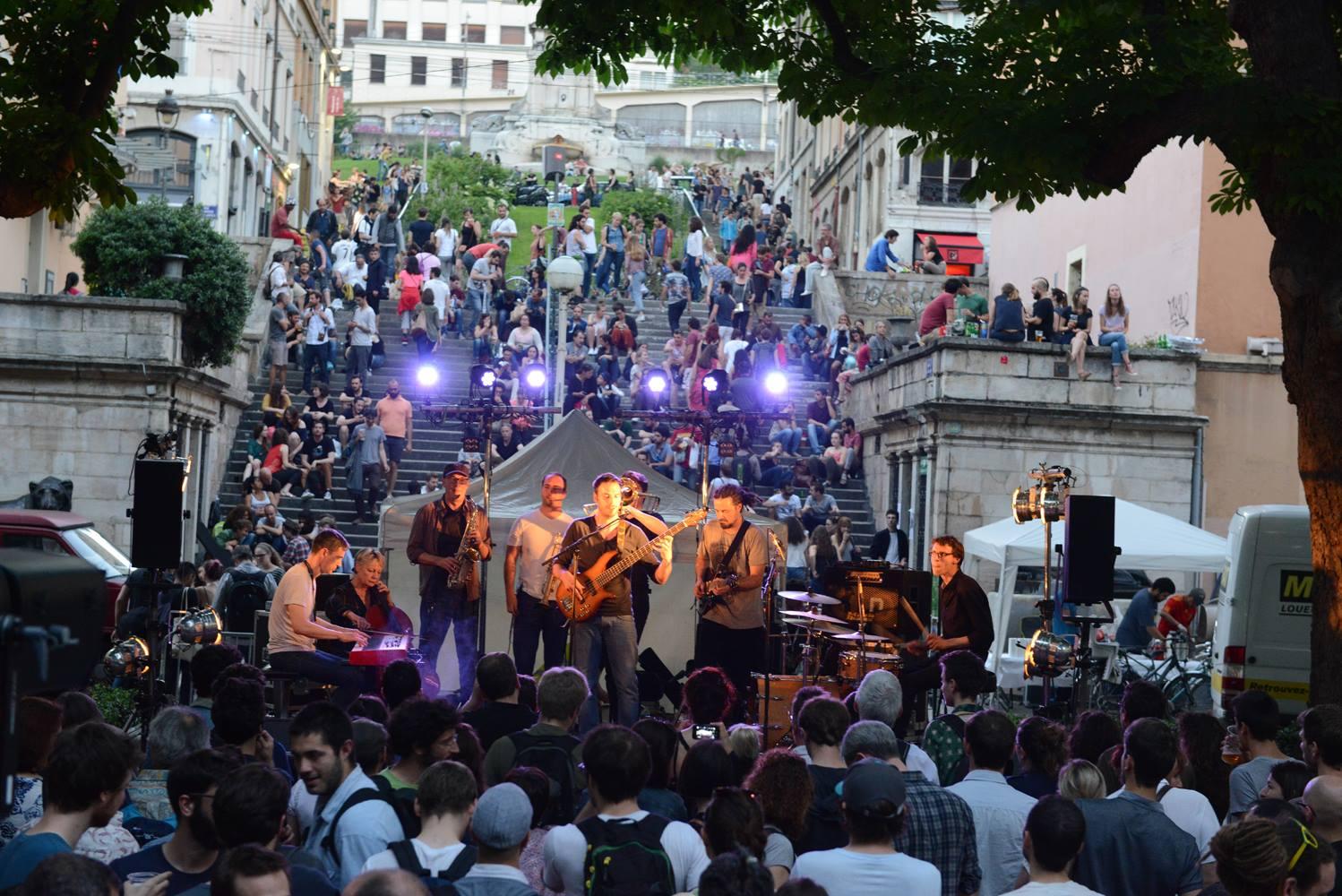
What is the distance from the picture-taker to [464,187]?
64812 millimetres

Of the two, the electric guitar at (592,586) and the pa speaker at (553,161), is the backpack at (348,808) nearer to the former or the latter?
the electric guitar at (592,586)

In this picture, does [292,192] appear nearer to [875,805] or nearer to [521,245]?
[521,245]

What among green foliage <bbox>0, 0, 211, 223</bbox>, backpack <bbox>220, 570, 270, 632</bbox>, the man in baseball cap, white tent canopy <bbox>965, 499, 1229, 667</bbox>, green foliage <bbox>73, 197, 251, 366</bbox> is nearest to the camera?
the man in baseball cap

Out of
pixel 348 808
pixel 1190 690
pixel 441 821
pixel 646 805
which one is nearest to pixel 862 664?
pixel 1190 690

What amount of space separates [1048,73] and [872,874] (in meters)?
6.79

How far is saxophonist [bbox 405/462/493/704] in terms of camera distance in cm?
1434

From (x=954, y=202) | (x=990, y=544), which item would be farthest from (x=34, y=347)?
(x=954, y=202)

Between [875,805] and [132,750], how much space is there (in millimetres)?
2173

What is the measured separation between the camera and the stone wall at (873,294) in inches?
1385

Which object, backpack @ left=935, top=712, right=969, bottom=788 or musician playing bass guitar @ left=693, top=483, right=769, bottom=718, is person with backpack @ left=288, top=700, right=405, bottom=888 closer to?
backpack @ left=935, top=712, right=969, bottom=788

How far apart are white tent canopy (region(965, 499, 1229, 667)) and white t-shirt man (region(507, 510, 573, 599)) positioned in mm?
6562

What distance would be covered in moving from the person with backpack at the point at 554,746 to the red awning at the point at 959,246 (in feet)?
131

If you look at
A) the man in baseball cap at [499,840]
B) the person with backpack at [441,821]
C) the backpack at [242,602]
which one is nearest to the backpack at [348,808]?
the person with backpack at [441,821]

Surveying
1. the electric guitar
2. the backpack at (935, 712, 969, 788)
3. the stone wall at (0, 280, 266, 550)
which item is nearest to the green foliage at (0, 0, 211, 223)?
the electric guitar
